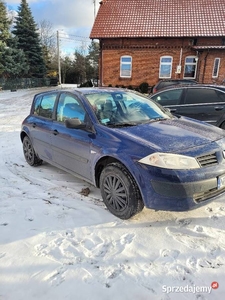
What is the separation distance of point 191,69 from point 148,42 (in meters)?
4.32

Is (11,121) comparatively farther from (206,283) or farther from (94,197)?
(206,283)

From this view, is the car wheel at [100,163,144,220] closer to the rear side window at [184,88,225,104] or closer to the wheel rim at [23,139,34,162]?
the wheel rim at [23,139,34,162]

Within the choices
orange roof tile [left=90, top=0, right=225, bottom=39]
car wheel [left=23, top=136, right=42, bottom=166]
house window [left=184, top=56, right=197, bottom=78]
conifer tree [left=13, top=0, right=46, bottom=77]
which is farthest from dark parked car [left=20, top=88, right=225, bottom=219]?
conifer tree [left=13, top=0, right=46, bottom=77]

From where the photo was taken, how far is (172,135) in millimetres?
2963

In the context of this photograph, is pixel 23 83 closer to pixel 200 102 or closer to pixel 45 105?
pixel 200 102

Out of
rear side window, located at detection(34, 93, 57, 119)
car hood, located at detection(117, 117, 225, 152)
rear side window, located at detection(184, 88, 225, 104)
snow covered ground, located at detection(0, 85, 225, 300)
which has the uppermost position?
rear side window, located at detection(184, 88, 225, 104)

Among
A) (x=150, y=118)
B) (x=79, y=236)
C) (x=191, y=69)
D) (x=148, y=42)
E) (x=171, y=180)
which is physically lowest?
(x=79, y=236)

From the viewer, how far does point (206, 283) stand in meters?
2.09

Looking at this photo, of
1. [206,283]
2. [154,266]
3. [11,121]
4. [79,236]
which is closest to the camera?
[206,283]

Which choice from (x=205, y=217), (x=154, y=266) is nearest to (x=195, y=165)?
(x=205, y=217)

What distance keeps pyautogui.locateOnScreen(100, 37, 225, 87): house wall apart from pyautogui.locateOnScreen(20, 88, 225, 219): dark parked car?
17055 millimetres

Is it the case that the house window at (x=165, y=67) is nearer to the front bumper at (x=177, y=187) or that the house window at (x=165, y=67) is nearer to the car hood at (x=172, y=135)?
the car hood at (x=172, y=135)

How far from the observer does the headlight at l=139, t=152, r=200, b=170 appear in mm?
2557

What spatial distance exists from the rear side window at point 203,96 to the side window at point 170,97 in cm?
25
